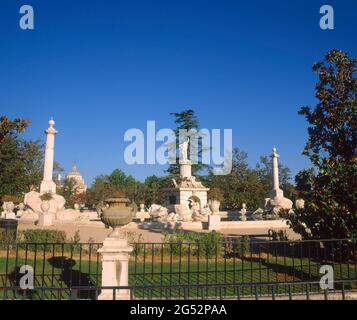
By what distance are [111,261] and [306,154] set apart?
8.69 m

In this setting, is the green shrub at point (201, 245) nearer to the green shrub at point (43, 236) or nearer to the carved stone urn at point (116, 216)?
the green shrub at point (43, 236)

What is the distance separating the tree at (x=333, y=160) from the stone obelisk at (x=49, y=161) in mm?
25771

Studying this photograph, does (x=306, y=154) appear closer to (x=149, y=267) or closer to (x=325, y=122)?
(x=325, y=122)

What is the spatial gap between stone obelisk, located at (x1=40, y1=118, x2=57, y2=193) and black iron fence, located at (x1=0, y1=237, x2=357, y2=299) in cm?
2114

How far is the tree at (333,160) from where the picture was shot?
1070 centimetres

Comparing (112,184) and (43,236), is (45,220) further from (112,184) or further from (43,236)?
(112,184)

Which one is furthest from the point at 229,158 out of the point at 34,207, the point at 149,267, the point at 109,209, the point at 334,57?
the point at 109,209

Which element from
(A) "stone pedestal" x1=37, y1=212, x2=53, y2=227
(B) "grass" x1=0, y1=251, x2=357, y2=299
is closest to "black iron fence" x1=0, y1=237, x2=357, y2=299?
(B) "grass" x1=0, y1=251, x2=357, y2=299

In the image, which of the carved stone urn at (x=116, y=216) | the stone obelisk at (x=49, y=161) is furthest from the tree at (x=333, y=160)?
the stone obelisk at (x=49, y=161)

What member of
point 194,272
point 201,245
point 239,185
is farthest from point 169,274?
point 239,185

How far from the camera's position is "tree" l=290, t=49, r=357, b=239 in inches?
421

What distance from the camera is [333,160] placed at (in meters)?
11.6

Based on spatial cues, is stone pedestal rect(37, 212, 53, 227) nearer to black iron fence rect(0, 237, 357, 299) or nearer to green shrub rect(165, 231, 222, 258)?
black iron fence rect(0, 237, 357, 299)
